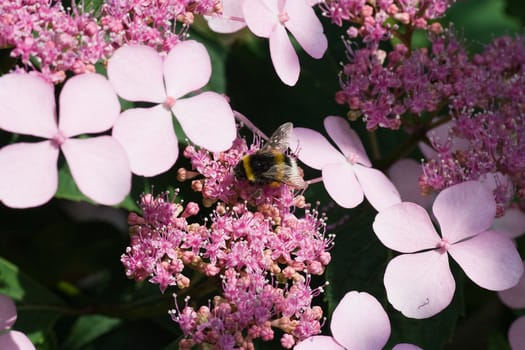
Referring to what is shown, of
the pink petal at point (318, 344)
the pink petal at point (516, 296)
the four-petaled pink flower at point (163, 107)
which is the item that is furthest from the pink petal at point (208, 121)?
the pink petal at point (516, 296)

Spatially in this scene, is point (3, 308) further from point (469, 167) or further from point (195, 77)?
point (469, 167)

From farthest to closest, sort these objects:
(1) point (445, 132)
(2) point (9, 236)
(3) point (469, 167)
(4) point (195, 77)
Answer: (2) point (9, 236)
(1) point (445, 132)
(3) point (469, 167)
(4) point (195, 77)

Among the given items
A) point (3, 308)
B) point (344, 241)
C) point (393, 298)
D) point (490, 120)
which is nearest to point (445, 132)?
point (490, 120)

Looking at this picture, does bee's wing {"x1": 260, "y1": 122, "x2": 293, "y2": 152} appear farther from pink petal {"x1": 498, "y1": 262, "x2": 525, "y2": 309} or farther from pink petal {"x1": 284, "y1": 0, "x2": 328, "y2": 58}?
pink petal {"x1": 498, "y1": 262, "x2": 525, "y2": 309}

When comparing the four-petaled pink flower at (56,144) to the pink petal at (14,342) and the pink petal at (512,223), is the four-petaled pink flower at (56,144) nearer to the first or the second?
the pink petal at (14,342)

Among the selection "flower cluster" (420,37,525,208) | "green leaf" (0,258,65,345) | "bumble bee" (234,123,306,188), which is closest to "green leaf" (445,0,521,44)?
"flower cluster" (420,37,525,208)

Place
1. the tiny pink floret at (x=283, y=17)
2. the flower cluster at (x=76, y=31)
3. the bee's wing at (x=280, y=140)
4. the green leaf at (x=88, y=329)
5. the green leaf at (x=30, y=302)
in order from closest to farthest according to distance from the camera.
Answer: the flower cluster at (x=76, y=31)
the bee's wing at (x=280, y=140)
the tiny pink floret at (x=283, y=17)
the green leaf at (x=30, y=302)
the green leaf at (x=88, y=329)

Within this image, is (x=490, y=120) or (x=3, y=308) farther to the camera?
(x=490, y=120)
